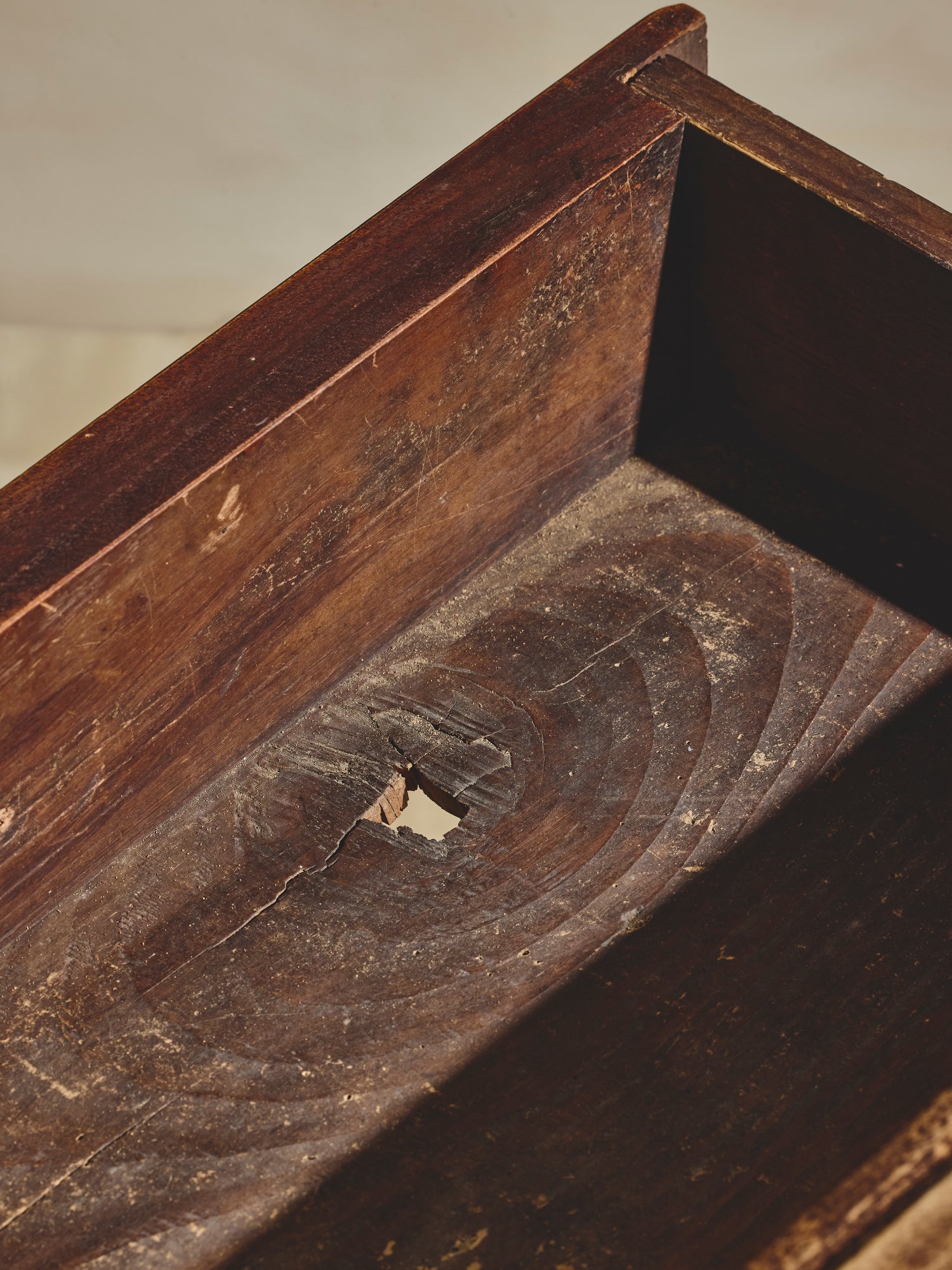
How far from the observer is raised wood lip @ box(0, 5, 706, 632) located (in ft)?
2.92

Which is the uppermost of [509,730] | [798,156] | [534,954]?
[798,156]

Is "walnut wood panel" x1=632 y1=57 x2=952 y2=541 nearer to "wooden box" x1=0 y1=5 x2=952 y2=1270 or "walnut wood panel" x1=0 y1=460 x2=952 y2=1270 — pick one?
"wooden box" x1=0 y1=5 x2=952 y2=1270

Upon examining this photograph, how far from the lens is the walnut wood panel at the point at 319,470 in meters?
0.91

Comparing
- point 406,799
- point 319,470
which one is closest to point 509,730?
point 406,799

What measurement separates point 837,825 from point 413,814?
960mm

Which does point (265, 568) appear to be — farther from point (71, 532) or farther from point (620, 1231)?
point (620, 1231)

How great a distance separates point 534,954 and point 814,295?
1.88ft

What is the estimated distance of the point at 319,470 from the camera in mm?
1000

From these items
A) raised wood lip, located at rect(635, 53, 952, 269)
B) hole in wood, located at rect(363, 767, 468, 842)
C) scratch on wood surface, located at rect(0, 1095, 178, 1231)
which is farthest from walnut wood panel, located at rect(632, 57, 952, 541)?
scratch on wood surface, located at rect(0, 1095, 178, 1231)

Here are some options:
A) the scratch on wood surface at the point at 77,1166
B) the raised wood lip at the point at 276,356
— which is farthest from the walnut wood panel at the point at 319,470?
the scratch on wood surface at the point at 77,1166

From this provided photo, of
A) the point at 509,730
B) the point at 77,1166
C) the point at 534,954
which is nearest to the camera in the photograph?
the point at 77,1166

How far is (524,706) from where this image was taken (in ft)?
3.77

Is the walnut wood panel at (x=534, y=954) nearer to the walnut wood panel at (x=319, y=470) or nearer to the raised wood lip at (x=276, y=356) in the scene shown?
the walnut wood panel at (x=319, y=470)

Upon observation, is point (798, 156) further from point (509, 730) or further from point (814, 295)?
point (509, 730)
